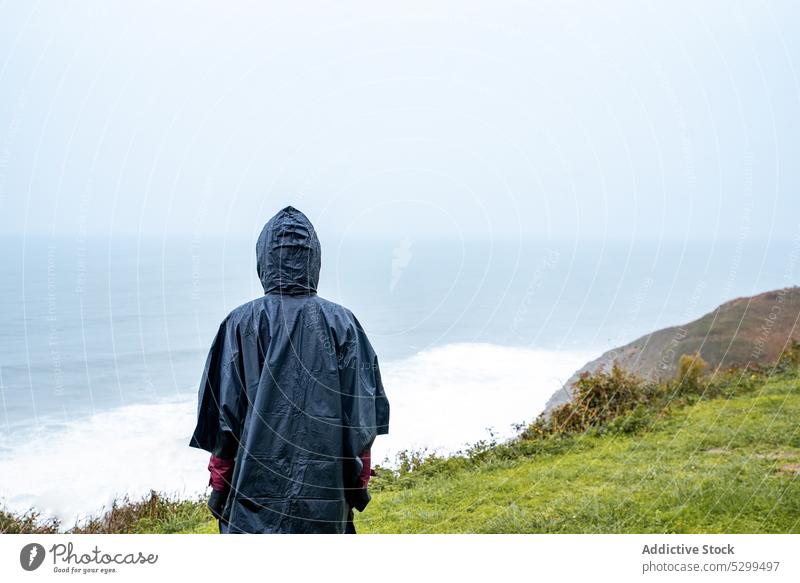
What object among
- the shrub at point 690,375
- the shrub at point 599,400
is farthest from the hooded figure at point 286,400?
the shrub at point 690,375

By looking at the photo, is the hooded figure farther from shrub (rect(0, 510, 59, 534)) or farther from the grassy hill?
shrub (rect(0, 510, 59, 534))

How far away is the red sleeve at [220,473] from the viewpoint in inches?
144

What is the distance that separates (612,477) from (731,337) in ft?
16.9

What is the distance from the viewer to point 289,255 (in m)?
3.70

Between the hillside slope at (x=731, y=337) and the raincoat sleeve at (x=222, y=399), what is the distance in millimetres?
6734

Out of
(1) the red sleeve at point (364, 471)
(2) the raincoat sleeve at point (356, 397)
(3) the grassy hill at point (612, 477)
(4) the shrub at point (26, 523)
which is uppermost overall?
(2) the raincoat sleeve at point (356, 397)

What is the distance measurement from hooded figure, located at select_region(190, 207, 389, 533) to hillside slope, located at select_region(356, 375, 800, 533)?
2507 millimetres

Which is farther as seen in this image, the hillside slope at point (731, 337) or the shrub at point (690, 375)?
the hillside slope at point (731, 337)

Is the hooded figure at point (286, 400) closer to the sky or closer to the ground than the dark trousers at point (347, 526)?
closer to the sky

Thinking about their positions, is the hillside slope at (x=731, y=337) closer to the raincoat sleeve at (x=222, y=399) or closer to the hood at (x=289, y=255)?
the hood at (x=289, y=255)

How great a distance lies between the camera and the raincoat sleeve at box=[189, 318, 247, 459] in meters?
3.61

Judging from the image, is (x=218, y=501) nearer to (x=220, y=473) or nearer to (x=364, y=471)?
(x=220, y=473)

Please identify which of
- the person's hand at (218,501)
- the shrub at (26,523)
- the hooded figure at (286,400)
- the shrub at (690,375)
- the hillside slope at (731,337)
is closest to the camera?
the hooded figure at (286,400)

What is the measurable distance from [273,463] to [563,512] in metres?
3.01
